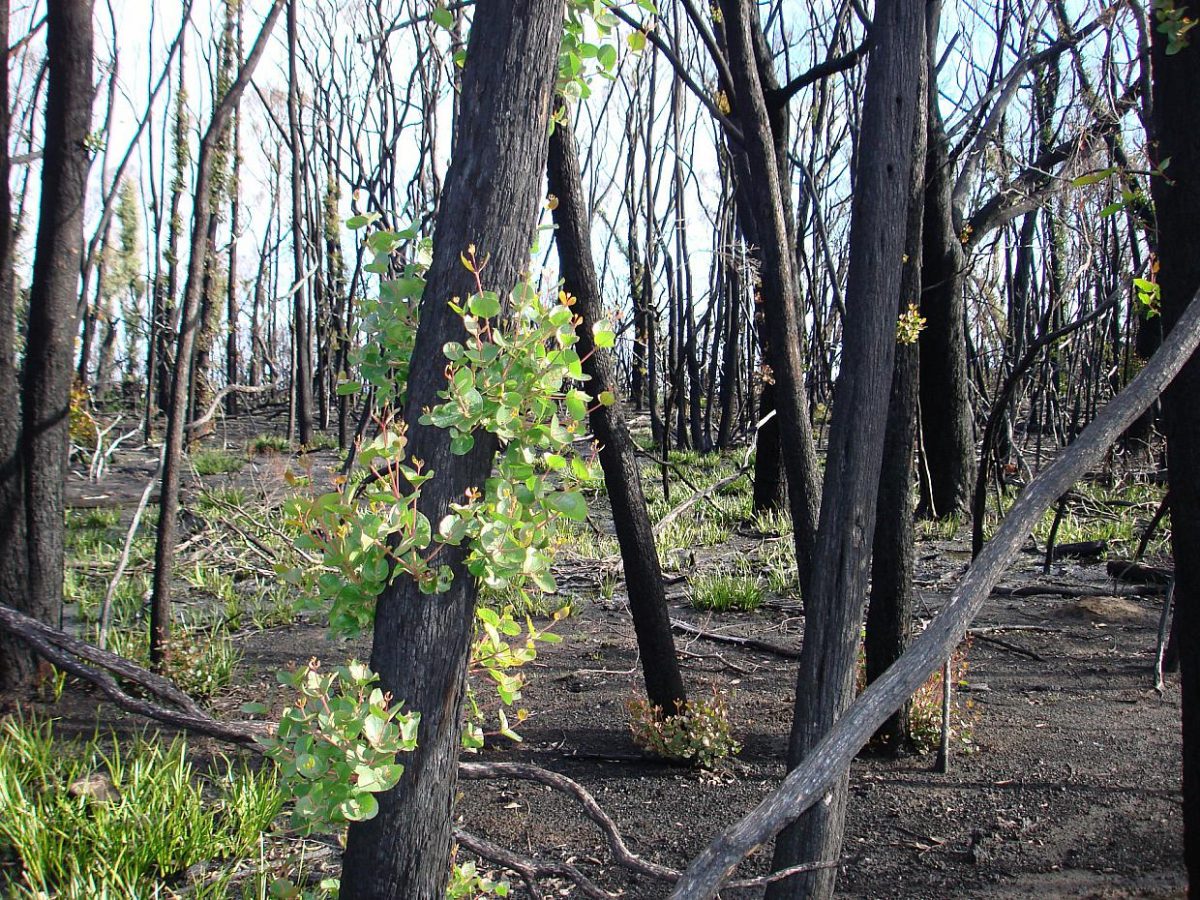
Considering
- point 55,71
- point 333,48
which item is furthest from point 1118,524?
point 333,48

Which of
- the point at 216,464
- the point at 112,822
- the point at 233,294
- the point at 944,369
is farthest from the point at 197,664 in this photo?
the point at 233,294

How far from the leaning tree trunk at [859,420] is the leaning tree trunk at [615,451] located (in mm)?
1402

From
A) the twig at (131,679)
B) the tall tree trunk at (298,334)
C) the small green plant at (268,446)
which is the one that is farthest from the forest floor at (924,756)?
the tall tree trunk at (298,334)

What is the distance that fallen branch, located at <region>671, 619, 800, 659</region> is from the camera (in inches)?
210

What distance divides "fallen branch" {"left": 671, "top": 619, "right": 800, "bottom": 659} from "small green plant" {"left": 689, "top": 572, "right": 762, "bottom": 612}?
465mm

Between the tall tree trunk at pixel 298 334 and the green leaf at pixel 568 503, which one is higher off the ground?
the tall tree trunk at pixel 298 334

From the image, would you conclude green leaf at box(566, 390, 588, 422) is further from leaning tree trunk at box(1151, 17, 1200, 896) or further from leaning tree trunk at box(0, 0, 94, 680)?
leaning tree trunk at box(0, 0, 94, 680)

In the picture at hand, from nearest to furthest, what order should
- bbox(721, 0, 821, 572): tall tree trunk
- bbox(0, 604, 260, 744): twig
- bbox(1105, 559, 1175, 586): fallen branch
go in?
bbox(0, 604, 260, 744): twig
bbox(721, 0, 821, 572): tall tree trunk
bbox(1105, 559, 1175, 586): fallen branch

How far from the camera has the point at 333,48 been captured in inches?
758

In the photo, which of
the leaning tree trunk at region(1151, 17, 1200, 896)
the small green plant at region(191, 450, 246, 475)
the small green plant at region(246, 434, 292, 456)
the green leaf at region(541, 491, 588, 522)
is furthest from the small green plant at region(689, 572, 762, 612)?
the small green plant at region(246, 434, 292, 456)

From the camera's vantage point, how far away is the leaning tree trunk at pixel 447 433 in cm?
161

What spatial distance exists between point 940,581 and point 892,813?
2.99 m

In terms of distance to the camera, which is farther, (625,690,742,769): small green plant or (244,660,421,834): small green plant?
(625,690,742,769): small green plant

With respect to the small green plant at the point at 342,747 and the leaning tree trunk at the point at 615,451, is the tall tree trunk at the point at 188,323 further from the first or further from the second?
the small green plant at the point at 342,747
